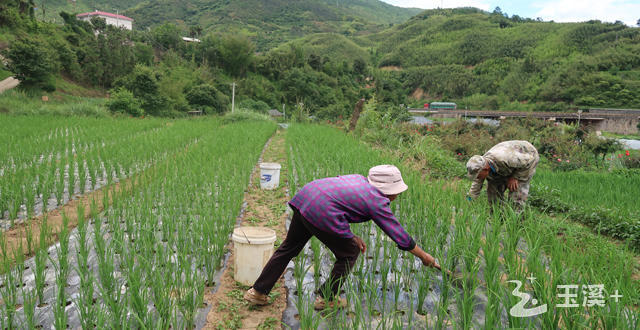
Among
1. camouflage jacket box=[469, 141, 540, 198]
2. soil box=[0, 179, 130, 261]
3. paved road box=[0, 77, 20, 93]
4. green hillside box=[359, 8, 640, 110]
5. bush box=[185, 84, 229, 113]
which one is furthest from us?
green hillside box=[359, 8, 640, 110]

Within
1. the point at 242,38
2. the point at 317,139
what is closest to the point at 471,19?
the point at 242,38

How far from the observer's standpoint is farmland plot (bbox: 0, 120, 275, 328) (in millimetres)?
1598

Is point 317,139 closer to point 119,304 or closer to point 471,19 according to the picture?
point 119,304

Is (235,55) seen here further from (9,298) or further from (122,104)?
(9,298)

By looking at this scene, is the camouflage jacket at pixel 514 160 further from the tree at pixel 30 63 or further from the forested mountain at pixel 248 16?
the forested mountain at pixel 248 16

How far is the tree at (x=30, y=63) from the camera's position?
1724cm

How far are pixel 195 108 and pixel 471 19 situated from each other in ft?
233

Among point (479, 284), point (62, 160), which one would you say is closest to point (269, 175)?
point (62, 160)

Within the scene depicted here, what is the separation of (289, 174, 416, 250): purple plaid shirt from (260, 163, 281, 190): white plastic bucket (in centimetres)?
281

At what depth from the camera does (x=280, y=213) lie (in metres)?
3.76

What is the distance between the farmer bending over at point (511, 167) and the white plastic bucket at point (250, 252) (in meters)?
1.91

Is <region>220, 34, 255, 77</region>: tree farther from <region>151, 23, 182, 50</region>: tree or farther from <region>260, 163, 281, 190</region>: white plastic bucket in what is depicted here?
<region>260, 163, 281, 190</region>: white plastic bucket

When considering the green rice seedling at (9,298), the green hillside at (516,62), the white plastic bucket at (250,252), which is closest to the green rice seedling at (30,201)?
the green rice seedling at (9,298)

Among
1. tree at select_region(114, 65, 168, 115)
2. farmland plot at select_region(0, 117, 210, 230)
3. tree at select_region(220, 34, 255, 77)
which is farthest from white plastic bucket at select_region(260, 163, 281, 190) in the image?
tree at select_region(220, 34, 255, 77)
